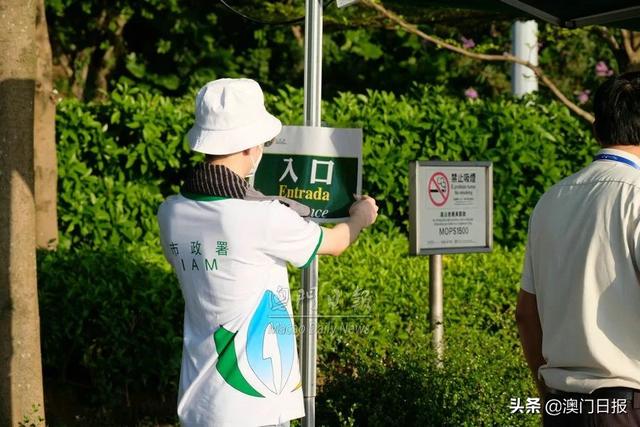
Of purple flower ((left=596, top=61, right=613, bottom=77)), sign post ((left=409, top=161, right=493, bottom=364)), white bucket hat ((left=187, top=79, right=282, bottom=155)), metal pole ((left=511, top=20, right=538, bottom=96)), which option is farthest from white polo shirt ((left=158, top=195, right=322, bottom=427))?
purple flower ((left=596, top=61, right=613, bottom=77))

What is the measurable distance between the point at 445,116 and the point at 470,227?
328 cm

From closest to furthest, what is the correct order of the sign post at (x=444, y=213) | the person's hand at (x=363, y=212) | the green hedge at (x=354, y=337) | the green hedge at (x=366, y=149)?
the person's hand at (x=363, y=212) → the green hedge at (x=354, y=337) → the sign post at (x=444, y=213) → the green hedge at (x=366, y=149)

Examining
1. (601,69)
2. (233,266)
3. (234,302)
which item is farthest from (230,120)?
(601,69)

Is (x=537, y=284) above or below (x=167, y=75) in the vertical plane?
below

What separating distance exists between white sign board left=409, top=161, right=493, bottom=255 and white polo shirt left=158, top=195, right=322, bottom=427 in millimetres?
2302

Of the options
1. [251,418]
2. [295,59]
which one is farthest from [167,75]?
[251,418]

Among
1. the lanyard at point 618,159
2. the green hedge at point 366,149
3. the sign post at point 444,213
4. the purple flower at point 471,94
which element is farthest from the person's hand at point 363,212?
the purple flower at point 471,94

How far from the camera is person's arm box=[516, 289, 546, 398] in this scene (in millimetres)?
3238

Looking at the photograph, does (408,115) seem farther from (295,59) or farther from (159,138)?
(295,59)

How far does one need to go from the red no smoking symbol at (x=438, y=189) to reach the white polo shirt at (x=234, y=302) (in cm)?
239

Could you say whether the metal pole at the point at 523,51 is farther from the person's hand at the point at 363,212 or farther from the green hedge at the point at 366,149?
the person's hand at the point at 363,212

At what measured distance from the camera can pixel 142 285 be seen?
6.13m

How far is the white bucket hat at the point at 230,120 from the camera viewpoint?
3256 millimetres

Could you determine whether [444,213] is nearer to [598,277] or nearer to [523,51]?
[598,277]
